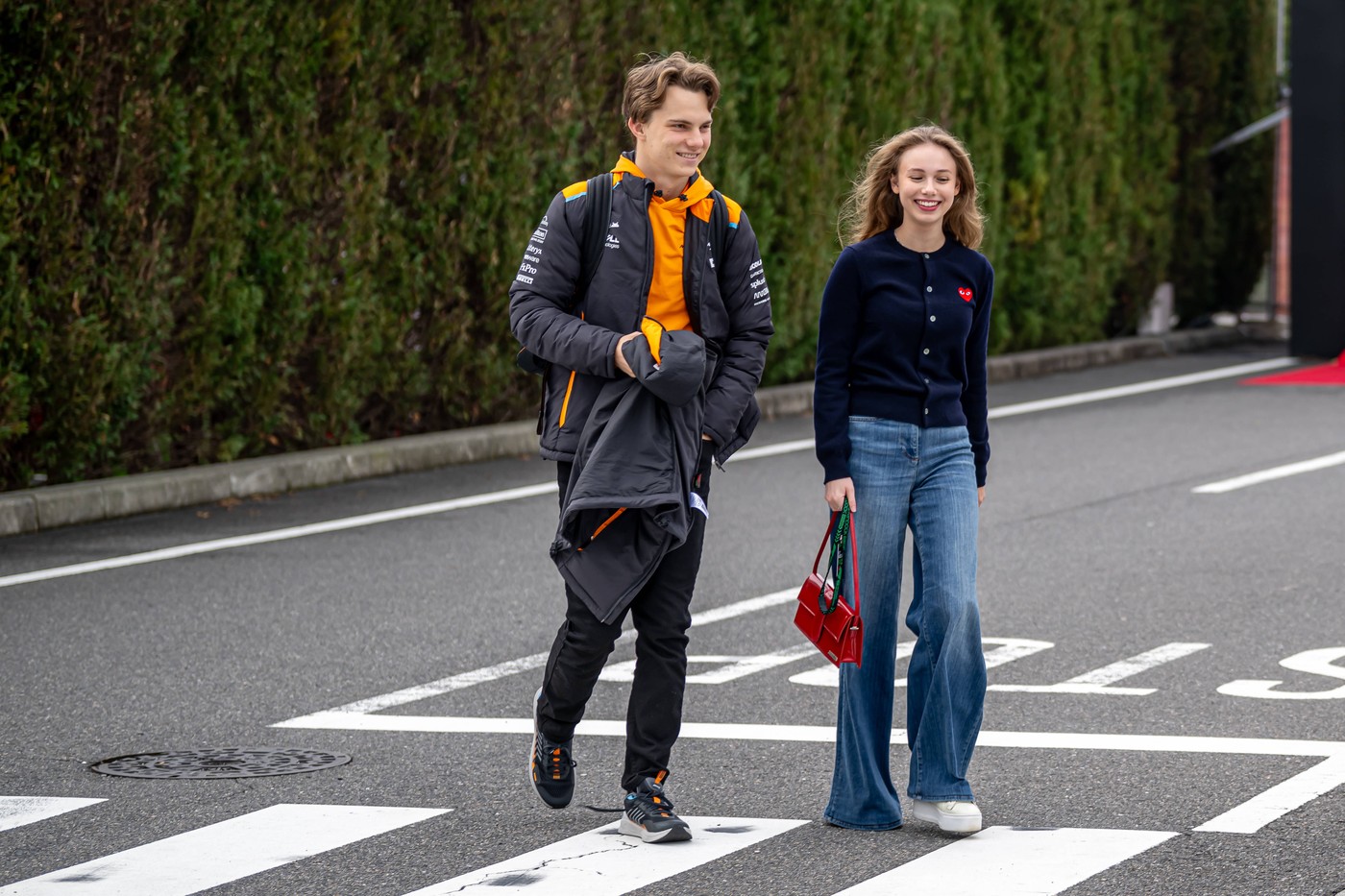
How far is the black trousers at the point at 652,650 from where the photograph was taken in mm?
5480

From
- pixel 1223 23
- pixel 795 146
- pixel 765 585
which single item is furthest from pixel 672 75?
pixel 1223 23

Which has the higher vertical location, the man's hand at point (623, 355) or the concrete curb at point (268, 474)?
the man's hand at point (623, 355)

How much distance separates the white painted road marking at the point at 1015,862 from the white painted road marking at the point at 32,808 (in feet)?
7.10

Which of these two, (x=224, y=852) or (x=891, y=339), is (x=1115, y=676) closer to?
(x=891, y=339)

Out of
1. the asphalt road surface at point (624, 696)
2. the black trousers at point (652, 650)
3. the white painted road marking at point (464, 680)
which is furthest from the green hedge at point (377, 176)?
the black trousers at point (652, 650)

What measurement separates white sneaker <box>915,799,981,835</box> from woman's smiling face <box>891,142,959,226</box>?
1.46 m

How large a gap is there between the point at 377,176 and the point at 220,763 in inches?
295

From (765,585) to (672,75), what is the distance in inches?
160

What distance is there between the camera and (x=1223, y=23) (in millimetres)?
22453

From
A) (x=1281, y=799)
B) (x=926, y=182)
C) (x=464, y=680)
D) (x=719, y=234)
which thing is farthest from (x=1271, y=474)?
(x=719, y=234)

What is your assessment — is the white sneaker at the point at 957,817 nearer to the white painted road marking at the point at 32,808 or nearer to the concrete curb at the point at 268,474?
the white painted road marking at the point at 32,808

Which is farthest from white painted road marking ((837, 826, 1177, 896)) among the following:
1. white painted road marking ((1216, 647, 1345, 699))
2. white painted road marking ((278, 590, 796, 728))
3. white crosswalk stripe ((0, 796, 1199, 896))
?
white painted road marking ((278, 590, 796, 728))

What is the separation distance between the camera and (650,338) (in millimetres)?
5309

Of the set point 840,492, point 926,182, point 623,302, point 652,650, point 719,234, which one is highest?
point 926,182
